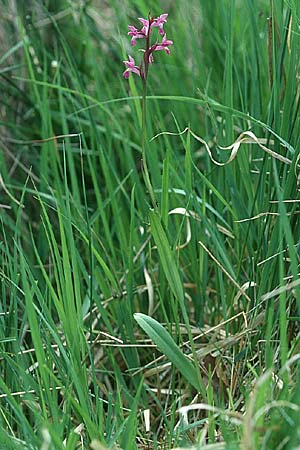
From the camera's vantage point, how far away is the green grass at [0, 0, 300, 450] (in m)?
1.03

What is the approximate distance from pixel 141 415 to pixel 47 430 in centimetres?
39

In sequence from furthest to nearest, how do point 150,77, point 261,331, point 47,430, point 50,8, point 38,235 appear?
1. point 50,8
2. point 150,77
3. point 38,235
4. point 261,331
5. point 47,430

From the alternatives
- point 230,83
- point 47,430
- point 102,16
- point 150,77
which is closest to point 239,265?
point 230,83

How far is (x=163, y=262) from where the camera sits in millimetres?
1130

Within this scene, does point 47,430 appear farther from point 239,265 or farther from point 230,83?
point 230,83

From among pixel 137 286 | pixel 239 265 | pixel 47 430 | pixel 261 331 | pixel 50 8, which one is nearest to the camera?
pixel 47 430

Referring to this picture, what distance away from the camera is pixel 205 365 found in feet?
4.50

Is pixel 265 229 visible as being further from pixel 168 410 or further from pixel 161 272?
pixel 168 410

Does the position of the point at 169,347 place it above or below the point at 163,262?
below

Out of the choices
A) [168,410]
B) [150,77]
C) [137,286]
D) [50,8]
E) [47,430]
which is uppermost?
[50,8]

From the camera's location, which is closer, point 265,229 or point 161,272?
point 265,229

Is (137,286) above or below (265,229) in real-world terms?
below

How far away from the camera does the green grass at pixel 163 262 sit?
3.39ft

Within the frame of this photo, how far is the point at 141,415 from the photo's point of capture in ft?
4.12
